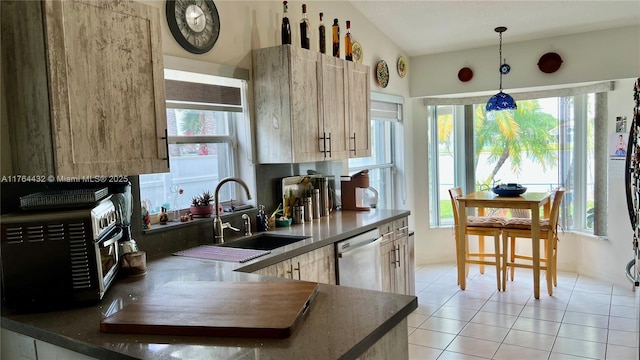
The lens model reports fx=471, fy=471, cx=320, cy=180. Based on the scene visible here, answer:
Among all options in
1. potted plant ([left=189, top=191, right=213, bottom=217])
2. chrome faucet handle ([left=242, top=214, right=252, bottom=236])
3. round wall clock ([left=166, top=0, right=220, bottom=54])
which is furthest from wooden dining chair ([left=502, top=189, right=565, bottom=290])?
round wall clock ([left=166, top=0, right=220, bottom=54])

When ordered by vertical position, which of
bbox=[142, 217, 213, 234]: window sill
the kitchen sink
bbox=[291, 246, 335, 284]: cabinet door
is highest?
bbox=[142, 217, 213, 234]: window sill

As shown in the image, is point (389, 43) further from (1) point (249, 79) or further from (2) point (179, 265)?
(2) point (179, 265)

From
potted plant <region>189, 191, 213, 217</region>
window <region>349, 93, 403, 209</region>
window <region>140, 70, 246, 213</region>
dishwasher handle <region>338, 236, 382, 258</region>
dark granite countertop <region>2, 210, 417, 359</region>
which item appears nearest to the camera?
dark granite countertop <region>2, 210, 417, 359</region>

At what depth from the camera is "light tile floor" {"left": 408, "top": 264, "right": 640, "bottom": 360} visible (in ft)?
10.5

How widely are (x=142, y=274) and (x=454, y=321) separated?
262 centimetres

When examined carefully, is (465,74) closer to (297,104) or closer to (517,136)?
(517,136)

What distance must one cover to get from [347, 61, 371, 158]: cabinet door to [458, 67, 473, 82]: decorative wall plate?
1657 mm

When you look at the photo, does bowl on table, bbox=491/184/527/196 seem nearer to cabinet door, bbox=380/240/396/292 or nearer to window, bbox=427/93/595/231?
window, bbox=427/93/595/231

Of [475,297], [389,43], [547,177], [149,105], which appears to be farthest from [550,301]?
[149,105]

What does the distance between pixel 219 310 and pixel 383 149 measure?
387cm

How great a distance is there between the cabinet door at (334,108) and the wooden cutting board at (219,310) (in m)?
1.84

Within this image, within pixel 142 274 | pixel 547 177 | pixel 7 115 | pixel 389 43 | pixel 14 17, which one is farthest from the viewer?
pixel 547 177

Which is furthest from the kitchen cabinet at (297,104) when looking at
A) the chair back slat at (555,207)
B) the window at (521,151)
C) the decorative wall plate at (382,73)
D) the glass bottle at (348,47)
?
the window at (521,151)

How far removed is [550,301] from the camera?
4.19 m
